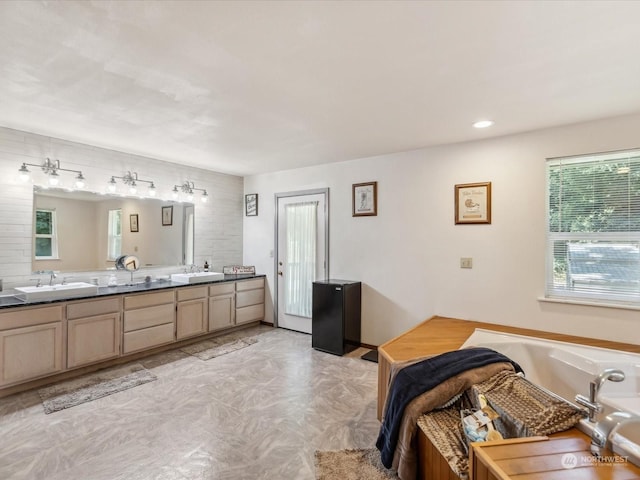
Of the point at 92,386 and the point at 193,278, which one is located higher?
the point at 193,278

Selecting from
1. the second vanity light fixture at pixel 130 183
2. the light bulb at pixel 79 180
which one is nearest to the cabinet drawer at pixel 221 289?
the second vanity light fixture at pixel 130 183

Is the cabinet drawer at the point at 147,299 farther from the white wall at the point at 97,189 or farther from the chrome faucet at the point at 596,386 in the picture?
the chrome faucet at the point at 596,386

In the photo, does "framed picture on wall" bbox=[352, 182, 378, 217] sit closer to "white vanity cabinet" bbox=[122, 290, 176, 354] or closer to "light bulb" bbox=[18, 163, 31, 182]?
"white vanity cabinet" bbox=[122, 290, 176, 354]

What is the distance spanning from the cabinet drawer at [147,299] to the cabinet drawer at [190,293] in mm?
105

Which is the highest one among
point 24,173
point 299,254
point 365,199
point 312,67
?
point 312,67

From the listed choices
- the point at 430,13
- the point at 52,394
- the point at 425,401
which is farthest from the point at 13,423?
the point at 430,13

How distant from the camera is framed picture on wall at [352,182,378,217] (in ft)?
13.0

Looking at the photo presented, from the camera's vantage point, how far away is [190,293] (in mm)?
4031

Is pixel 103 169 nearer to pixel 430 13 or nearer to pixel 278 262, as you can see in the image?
pixel 278 262

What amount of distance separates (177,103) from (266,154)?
1.55m

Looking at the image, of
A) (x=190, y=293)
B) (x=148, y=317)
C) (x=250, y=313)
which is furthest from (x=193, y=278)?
(x=250, y=313)

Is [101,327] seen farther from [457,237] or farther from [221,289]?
[457,237]

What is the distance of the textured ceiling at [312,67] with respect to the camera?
1.47 metres

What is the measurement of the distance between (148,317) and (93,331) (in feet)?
1.78
